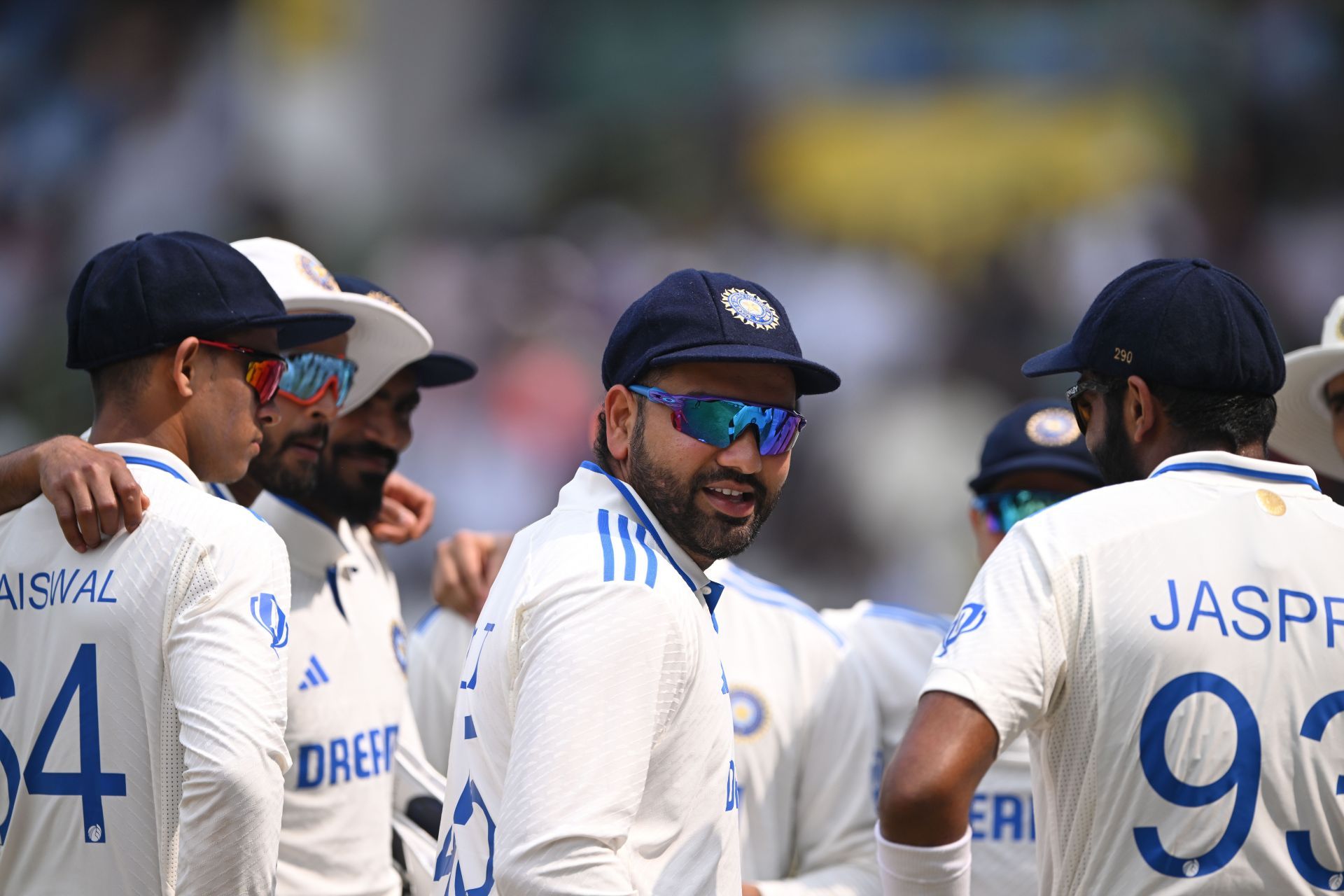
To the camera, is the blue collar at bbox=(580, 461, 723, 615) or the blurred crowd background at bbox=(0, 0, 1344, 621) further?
the blurred crowd background at bbox=(0, 0, 1344, 621)

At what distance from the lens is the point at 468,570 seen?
437 cm

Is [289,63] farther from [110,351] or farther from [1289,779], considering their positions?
[1289,779]

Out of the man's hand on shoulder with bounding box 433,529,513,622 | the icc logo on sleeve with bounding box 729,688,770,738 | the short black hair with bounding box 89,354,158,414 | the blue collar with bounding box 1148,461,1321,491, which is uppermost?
the short black hair with bounding box 89,354,158,414

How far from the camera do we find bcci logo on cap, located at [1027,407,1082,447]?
4.15m

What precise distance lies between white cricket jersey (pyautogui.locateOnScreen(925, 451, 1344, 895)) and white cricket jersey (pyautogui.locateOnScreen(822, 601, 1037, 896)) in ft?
2.94

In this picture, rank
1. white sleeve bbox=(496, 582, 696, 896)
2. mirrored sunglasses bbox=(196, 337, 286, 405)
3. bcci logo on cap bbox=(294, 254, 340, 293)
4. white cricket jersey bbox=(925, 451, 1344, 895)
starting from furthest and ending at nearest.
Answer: bcci logo on cap bbox=(294, 254, 340, 293) < mirrored sunglasses bbox=(196, 337, 286, 405) < white cricket jersey bbox=(925, 451, 1344, 895) < white sleeve bbox=(496, 582, 696, 896)

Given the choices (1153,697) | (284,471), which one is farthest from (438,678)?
(1153,697)

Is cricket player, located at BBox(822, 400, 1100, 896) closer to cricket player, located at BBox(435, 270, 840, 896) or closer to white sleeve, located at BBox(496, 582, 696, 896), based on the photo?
cricket player, located at BBox(435, 270, 840, 896)

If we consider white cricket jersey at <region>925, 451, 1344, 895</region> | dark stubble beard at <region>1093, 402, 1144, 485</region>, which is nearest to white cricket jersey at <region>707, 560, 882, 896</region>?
white cricket jersey at <region>925, 451, 1344, 895</region>

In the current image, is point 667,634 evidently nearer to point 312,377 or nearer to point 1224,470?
point 1224,470

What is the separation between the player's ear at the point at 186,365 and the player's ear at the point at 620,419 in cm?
94

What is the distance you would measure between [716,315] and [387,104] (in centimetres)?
1226

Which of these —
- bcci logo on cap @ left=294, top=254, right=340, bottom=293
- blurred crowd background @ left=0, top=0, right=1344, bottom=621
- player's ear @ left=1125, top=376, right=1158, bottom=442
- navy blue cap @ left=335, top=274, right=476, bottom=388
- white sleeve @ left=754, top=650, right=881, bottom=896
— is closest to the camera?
player's ear @ left=1125, top=376, right=1158, bottom=442

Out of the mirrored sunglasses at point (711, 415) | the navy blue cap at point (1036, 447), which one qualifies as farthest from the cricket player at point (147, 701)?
the navy blue cap at point (1036, 447)
